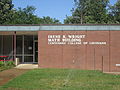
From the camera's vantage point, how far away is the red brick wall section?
1669 centimetres

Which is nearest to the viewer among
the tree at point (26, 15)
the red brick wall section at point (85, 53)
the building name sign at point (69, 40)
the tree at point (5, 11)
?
the red brick wall section at point (85, 53)

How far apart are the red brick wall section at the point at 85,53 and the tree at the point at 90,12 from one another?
2839 cm

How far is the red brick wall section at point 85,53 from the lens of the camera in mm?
16688

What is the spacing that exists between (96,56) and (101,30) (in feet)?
6.91

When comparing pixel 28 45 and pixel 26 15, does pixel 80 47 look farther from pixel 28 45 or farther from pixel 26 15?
pixel 26 15

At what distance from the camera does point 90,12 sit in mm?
50188

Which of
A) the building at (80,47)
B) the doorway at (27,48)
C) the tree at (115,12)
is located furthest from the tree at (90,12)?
the building at (80,47)

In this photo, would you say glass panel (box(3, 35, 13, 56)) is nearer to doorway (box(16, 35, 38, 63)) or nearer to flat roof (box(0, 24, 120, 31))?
doorway (box(16, 35, 38, 63))

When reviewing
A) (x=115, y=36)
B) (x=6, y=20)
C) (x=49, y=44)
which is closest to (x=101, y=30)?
(x=115, y=36)

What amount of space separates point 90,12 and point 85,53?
34.7 m

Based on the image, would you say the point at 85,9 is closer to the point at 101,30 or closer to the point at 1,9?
the point at 1,9

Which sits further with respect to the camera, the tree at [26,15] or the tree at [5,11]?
the tree at [26,15]

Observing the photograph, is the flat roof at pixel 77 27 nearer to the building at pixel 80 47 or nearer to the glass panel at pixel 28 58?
the building at pixel 80 47

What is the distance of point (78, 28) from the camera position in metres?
17.0
